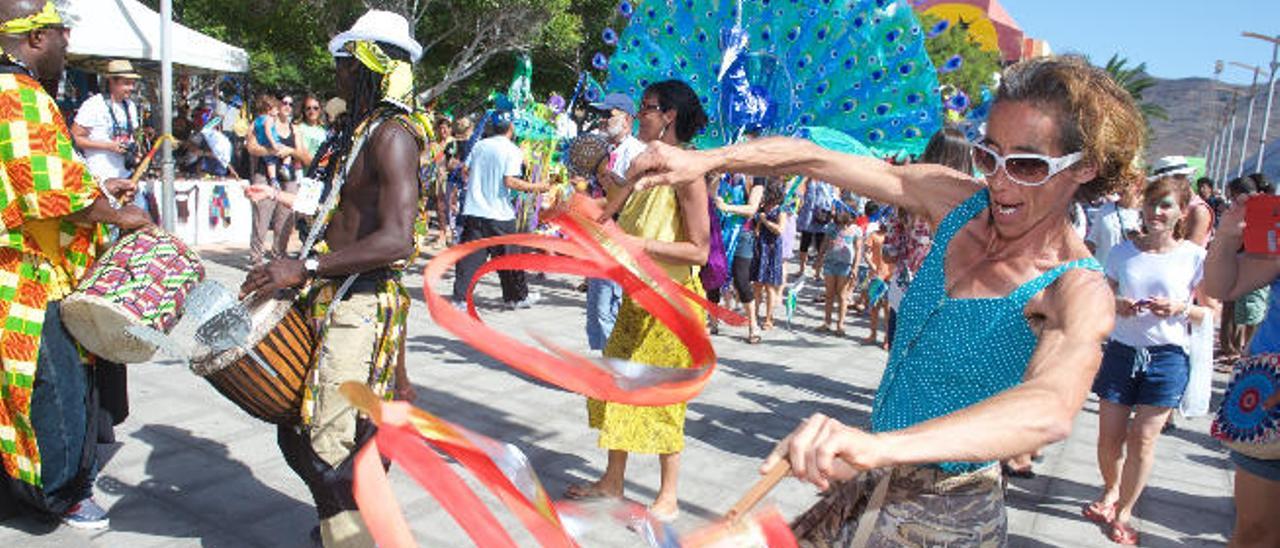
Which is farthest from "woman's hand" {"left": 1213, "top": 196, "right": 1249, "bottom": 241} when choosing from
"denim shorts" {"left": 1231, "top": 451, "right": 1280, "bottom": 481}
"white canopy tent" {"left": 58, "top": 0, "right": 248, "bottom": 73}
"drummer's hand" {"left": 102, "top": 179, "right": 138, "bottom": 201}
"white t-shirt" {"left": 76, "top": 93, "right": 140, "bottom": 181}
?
"white canopy tent" {"left": 58, "top": 0, "right": 248, "bottom": 73}

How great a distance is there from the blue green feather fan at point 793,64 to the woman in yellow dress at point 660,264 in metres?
1.42

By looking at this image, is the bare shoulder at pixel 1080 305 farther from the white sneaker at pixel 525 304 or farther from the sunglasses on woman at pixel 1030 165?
the white sneaker at pixel 525 304

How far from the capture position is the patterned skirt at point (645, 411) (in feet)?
12.1

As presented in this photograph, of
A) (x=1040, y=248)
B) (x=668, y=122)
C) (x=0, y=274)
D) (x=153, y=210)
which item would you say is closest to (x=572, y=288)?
(x=153, y=210)

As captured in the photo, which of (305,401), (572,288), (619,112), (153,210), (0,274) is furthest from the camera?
(572,288)

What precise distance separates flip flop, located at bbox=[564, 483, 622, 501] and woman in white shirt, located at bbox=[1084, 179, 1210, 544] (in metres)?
2.38

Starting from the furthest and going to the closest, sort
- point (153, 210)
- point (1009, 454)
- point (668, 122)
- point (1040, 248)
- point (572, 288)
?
point (572, 288) < point (153, 210) < point (668, 122) < point (1040, 248) < point (1009, 454)

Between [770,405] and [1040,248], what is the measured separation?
14.6ft

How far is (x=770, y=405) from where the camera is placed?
613 cm

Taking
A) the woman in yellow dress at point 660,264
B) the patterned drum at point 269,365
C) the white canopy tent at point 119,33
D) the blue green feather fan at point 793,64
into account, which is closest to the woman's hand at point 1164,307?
the blue green feather fan at point 793,64

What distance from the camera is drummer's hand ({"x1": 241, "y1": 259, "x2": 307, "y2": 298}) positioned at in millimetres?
2738

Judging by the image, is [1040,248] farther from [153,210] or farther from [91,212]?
[153,210]

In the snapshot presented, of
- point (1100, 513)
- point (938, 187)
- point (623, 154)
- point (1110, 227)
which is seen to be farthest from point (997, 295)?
point (1110, 227)

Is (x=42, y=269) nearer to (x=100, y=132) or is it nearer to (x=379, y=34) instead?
(x=379, y=34)
